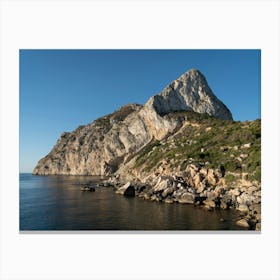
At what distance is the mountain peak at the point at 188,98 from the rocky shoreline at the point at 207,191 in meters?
25.5

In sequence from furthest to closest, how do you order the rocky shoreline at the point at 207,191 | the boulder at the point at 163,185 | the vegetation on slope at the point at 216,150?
the boulder at the point at 163,185 < the vegetation on slope at the point at 216,150 < the rocky shoreline at the point at 207,191

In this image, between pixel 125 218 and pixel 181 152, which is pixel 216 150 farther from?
pixel 125 218

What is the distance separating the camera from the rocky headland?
22.1 meters

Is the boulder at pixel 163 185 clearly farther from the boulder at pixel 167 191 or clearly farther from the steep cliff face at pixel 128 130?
the steep cliff face at pixel 128 130

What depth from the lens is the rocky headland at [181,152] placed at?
22.1m

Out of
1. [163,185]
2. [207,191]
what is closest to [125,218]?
[207,191]

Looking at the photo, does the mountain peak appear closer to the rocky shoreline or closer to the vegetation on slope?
the vegetation on slope
